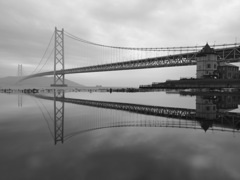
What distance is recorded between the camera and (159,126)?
11.5 metres

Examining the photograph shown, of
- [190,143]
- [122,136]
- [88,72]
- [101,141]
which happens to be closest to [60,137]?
[101,141]

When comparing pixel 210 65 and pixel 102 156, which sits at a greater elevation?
pixel 210 65

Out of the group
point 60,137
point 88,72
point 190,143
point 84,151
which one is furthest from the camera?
point 88,72

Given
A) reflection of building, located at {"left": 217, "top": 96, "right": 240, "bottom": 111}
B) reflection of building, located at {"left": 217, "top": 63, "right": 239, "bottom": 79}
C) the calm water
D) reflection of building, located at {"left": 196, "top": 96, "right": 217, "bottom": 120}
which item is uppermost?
reflection of building, located at {"left": 217, "top": 63, "right": 239, "bottom": 79}

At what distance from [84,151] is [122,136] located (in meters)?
2.72

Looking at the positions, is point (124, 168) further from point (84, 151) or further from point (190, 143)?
point (190, 143)

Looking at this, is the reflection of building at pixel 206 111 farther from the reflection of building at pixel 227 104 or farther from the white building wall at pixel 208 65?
the white building wall at pixel 208 65

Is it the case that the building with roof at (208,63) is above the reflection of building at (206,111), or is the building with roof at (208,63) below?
above

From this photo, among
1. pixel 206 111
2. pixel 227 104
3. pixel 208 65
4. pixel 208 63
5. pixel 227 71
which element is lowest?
pixel 206 111

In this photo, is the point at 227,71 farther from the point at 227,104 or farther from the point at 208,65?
the point at 227,104

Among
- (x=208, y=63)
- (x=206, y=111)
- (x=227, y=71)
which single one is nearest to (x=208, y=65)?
(x=208, y=63)

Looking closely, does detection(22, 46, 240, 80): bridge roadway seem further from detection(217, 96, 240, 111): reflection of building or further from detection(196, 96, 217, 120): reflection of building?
detection(196, 96, 217, 120): reflection of building

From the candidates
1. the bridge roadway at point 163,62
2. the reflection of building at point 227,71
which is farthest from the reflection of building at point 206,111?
the reflection of building at point 227,71

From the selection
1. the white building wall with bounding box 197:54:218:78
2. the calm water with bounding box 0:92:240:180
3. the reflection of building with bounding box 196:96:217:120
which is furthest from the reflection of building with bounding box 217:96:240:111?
the white building wall with bounding box 197:54:218:78
